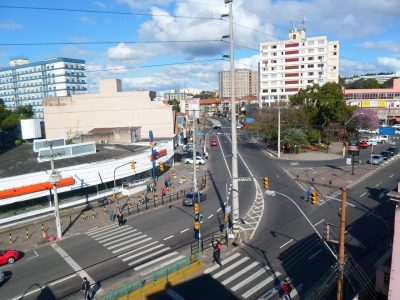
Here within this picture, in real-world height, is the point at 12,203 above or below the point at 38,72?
below

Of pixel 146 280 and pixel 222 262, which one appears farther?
pixel 222 262

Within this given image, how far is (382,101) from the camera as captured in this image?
106438mm

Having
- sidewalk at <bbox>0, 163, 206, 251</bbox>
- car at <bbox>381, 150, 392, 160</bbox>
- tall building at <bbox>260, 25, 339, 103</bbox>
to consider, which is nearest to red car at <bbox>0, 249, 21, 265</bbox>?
sidewalk at <bbox>0, 163, 206, 251</bbox>

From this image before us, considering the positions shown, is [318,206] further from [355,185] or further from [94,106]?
[94,106]

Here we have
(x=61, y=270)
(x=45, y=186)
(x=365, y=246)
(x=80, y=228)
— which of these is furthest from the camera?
(x=45, y=186)

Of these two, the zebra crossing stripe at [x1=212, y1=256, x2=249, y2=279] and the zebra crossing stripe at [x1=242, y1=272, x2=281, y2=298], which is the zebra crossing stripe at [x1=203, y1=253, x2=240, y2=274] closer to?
the zebra crossing stripe at [x1=212, y1=256, x2=249, y2=279]

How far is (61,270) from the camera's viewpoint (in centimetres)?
2200

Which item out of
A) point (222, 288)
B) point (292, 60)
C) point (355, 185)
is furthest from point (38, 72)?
point (222, 288)

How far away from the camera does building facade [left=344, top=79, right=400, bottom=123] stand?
105819 millimetres

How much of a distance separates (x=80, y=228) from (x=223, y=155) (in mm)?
40084

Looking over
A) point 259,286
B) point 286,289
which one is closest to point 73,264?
point 259,286

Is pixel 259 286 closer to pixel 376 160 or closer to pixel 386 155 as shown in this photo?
pixel 376 160

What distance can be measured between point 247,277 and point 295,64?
108206 mm

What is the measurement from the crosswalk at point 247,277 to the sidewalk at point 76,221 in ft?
46.7
